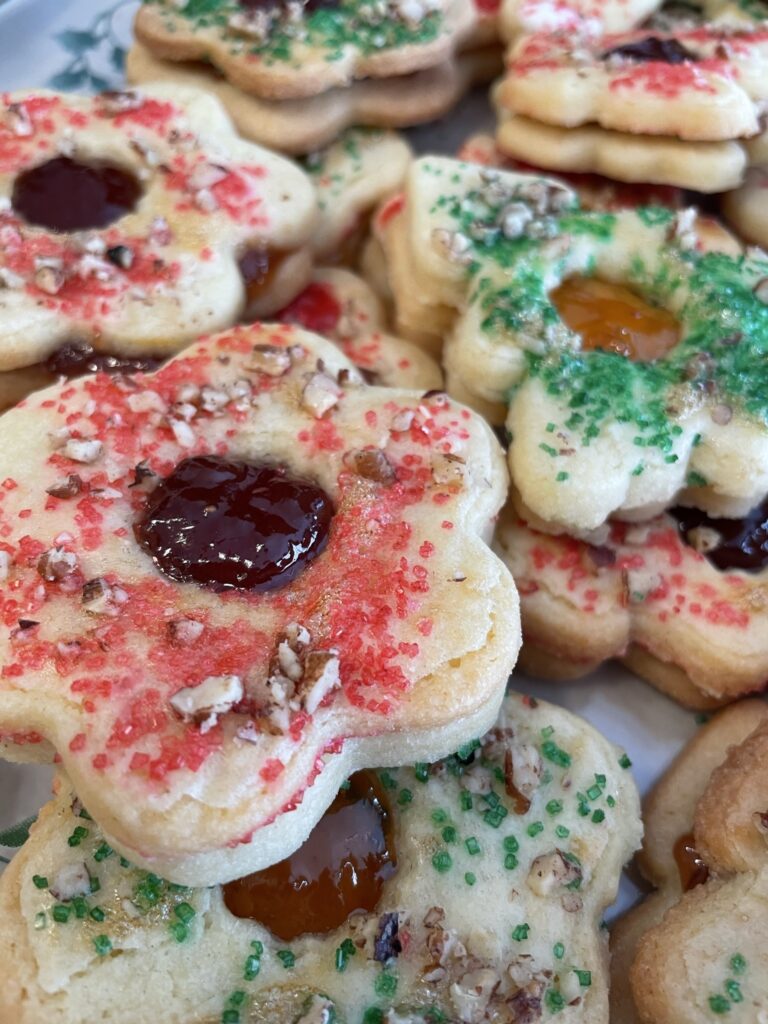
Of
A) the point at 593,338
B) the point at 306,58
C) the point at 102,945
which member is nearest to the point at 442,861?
the point at 102,945

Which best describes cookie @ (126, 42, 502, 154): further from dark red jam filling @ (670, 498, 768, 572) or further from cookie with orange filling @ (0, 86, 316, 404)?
dark red jam filling @ (670, 498, 768, 572)

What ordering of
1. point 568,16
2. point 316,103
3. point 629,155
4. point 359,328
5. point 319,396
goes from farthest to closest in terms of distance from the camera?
point 568,16 → point 316,103 → point 359,328 → point 629,155 → point 319,396

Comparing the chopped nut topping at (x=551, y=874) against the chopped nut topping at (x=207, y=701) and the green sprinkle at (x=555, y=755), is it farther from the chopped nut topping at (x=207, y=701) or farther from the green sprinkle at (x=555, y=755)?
the chopped nut topping at (x=207, y=701)

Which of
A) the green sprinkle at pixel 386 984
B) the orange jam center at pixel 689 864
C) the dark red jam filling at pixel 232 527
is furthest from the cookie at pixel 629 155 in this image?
the green sprinkle at pixel 386 984

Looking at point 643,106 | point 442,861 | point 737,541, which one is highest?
point 643,106

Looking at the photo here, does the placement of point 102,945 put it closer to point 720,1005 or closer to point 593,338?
point 720,1005

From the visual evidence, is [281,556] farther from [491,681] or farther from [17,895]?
[17,895]

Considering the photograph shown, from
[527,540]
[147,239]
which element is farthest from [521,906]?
[147,239]

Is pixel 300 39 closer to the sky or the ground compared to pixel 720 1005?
closer to the sky
